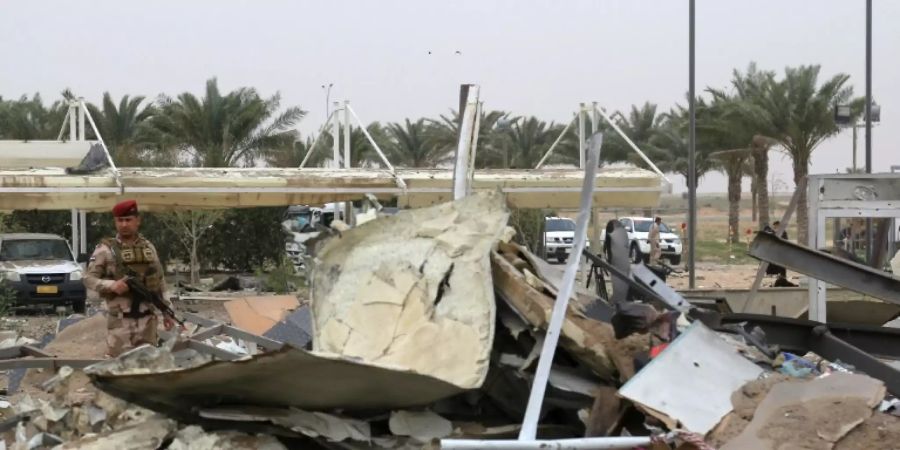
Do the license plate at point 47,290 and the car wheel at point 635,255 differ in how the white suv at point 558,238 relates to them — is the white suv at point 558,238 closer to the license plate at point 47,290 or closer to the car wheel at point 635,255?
the license plate at point 47,290

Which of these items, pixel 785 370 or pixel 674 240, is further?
pixel 674 240

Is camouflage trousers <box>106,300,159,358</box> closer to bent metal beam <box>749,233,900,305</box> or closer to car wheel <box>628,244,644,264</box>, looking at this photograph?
car wheel <box>628,244,644,264</box>

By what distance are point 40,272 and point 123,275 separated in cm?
1350

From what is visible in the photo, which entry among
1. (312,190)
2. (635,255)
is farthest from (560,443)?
(312,190)

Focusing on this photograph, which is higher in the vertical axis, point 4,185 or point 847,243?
point 4,185

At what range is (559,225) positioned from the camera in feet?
121

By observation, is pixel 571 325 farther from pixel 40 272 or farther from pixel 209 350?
pixel 40 272

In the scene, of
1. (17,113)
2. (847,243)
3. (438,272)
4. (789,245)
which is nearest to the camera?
(438,272)

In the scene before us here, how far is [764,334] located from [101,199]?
11.1 m

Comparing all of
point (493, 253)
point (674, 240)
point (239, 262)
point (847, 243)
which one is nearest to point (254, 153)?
point (239, 262)

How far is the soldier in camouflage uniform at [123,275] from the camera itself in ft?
24.0

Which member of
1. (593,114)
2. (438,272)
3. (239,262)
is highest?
(593,114)

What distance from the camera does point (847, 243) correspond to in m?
17.5

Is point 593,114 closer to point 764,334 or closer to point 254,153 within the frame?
point 764,334
